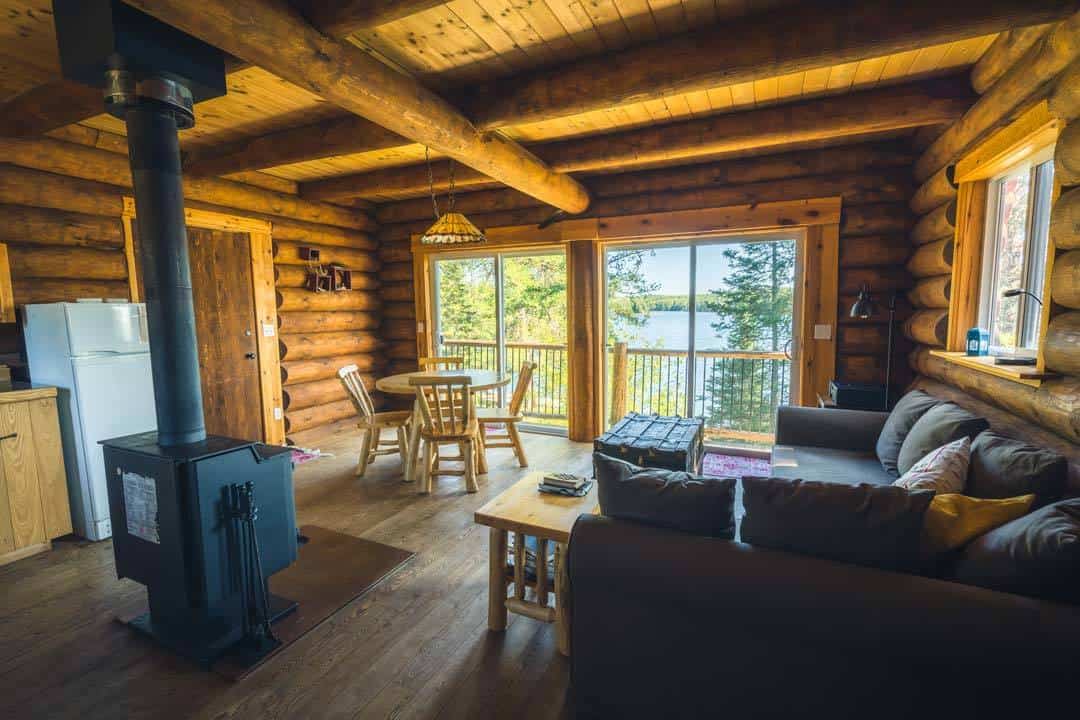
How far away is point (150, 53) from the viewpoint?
72.4 inches

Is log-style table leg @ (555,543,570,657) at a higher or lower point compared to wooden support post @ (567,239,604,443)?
lower

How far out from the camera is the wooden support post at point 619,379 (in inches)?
196

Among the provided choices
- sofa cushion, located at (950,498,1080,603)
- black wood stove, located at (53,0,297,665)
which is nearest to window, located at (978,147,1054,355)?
sofa cushion, located at (950,498,1080,603)

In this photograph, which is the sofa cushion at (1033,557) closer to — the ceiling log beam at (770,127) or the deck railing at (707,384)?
the ceiling log beam at (770,127)

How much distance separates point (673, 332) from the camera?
15.8 ft

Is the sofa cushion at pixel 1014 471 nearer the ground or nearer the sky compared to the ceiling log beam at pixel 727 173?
nearer the ground

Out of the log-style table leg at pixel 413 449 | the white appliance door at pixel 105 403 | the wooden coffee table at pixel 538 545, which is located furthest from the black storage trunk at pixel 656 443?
the white appliance door at pixel 105 403

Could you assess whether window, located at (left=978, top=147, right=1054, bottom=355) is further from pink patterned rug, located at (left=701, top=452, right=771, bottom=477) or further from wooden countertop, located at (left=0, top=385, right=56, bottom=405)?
wooden countertop, located at (left=0, top=385, right=56, bottom=405)

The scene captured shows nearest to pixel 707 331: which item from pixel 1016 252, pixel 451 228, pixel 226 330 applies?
pixel 1016 252

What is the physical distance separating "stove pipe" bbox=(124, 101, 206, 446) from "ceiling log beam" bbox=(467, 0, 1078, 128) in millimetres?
1673

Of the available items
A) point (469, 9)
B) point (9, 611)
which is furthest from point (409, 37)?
point (9, 611)

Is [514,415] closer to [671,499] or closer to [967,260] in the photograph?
[671,499]

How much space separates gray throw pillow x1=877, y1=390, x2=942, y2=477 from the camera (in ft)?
9.05

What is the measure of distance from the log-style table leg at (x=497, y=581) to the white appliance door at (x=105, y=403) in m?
2.22
